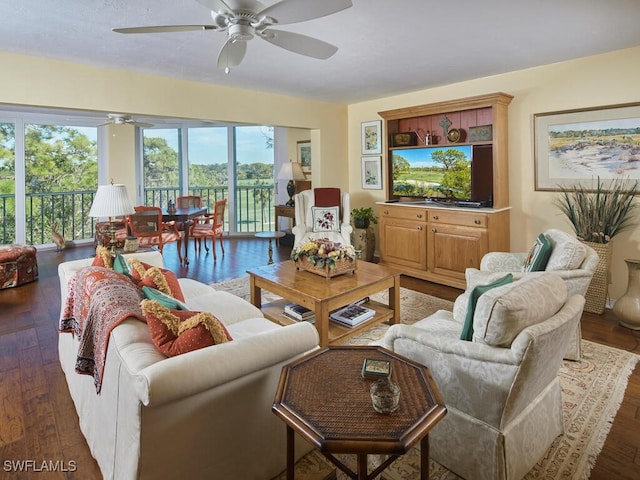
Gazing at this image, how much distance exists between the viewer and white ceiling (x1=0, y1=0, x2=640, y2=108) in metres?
2.56

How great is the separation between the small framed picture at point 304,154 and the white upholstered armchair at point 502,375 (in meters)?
5.64

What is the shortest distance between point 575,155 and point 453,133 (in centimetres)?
133

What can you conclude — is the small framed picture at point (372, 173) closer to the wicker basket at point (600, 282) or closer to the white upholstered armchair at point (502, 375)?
the wicker basket at point (600, 282)

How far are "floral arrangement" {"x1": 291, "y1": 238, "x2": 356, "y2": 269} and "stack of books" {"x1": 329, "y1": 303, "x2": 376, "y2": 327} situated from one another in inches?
15.0

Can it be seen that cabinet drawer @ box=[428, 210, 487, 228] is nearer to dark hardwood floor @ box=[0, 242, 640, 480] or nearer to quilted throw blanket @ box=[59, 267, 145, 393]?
dark hardwood floor @ box=[0, 242, 640, 480]

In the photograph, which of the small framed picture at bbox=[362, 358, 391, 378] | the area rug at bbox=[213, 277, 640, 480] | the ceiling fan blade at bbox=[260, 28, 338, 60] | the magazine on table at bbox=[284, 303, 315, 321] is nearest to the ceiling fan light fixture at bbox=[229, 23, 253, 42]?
the ceiling fan blade at bbox=[260, 28, 338, 60]

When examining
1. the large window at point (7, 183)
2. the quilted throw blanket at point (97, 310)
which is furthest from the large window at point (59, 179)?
the quilted throw blanket at point (97, 310)

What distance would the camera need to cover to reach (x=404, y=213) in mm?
5000

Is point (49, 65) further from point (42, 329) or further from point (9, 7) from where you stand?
point (42, 329)

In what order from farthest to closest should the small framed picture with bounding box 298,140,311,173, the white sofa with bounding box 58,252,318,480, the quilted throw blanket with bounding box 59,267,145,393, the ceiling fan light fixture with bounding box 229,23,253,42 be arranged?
the small framed picture with bounding box 298,140,311,173
the ceiling fan light fixture with bounding box 229,23,253,42
the quilted throw blanket with bounding box 59,267,145,393
the white sofa with bounding box 58,252,318,480

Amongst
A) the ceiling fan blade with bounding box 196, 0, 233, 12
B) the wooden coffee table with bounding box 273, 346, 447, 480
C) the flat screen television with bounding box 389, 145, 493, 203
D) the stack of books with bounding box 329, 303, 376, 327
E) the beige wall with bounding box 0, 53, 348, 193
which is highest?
the beige wall with bounding box 0, 53, 348, 193

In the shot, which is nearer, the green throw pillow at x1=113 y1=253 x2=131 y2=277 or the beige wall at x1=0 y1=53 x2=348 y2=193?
the green throw pillow at x1=113 y1=253 x2=131 y2=277

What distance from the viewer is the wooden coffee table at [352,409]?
1.17 meters

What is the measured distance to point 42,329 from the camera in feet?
11.3
